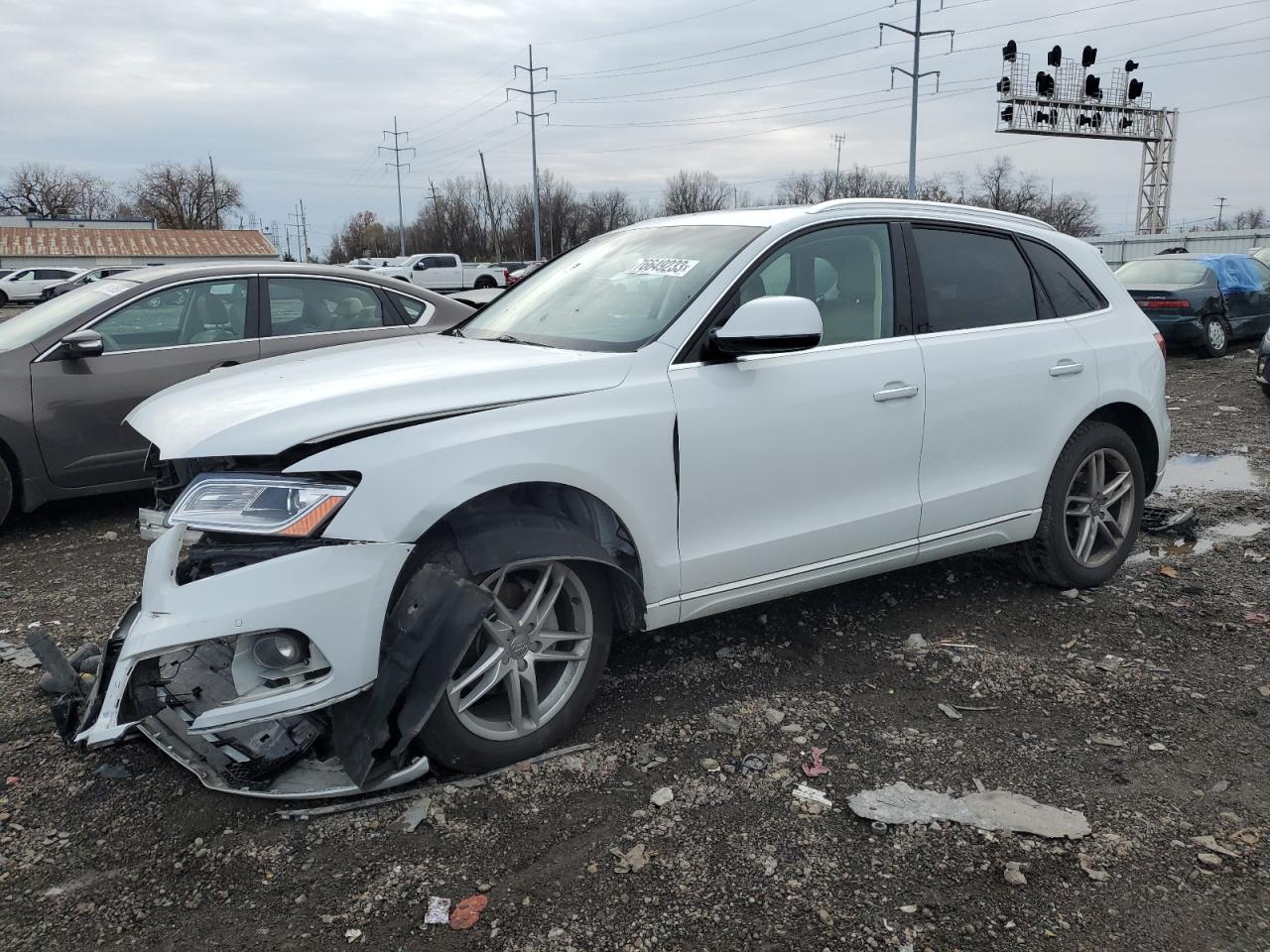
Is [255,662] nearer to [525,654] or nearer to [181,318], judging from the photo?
[525,654]

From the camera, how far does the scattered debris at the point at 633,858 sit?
267 centimetres

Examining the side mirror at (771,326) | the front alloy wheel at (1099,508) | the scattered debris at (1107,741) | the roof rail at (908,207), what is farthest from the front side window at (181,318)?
the scattered debris at (1107,741)

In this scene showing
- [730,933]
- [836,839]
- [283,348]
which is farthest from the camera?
[283,348]

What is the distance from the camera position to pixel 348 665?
2.68 meters

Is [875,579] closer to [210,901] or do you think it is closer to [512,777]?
[512,777]

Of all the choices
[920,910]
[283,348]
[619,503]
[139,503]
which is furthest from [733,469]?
[139,503]

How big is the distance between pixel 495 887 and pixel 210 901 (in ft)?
2.48

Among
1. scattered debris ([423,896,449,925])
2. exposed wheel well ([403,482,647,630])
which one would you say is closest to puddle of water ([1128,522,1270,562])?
exposed wheel well ([403,482,647,630])

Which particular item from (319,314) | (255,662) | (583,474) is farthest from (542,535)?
(319,314)

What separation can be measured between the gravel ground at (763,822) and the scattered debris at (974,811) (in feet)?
0.16

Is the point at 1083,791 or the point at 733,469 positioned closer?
the point at 1083,791

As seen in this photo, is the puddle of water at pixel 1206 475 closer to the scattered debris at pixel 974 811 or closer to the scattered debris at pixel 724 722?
the scattered debris at pixel 974 811

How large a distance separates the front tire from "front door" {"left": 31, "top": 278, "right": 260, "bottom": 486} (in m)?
4.93

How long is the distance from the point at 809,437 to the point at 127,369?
14.9 ft
